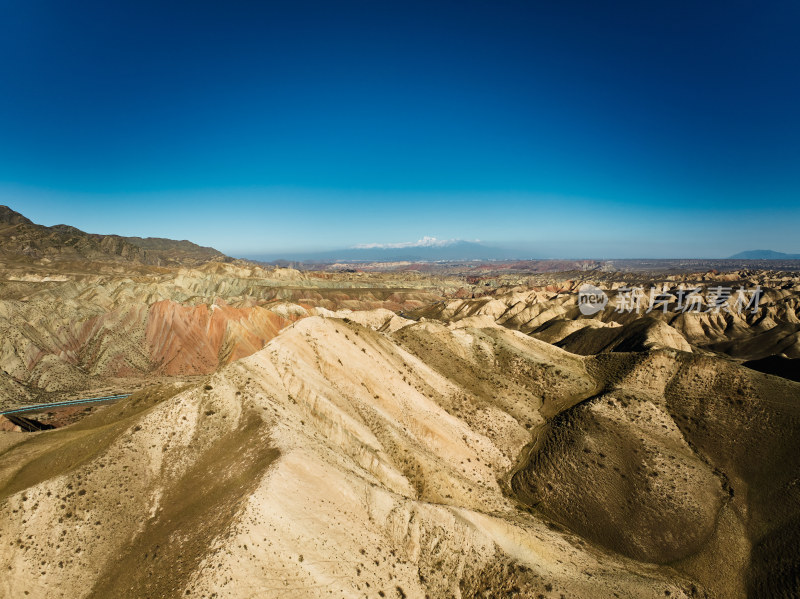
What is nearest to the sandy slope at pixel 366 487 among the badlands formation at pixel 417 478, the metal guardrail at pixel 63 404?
the badlands formation at pixel 417 478

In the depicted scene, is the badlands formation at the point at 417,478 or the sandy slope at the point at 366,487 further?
the badlands formation at the point at 417,478

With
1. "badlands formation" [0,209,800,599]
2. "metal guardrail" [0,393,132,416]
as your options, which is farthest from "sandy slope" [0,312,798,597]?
"metal guardrail" [0,393,132,416]

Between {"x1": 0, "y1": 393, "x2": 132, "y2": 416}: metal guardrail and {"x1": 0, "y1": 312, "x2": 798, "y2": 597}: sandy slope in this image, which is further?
{"x1": 0, "y1": 393, "x2": 132, "y2": 416}: metal guardrail

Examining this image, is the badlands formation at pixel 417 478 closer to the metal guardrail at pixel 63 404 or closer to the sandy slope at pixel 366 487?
the sandy slope at pixel 366 487

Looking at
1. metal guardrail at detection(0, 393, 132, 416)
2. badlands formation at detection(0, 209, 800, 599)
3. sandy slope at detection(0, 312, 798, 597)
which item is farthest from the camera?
metal guardrail at detection(0, 393, 132, 416)

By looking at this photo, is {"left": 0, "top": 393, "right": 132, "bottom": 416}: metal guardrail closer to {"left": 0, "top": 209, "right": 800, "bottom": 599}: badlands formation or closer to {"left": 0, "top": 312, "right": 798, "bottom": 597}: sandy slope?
{"left": 0, "top": 209, "right": 800, "bottom": 599}: badlands formation

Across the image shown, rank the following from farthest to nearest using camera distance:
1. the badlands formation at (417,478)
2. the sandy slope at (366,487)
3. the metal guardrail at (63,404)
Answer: the metal guardrail at (63,404), the badlands formation at (417,478), the sandy slope at (366,487)

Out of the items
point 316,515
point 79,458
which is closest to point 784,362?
point 316,515

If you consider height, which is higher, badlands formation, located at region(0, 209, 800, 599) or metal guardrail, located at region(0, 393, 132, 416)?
badlands formation, located at region(0, 209, 800, 599)

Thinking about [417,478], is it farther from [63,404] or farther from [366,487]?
[63,404]
